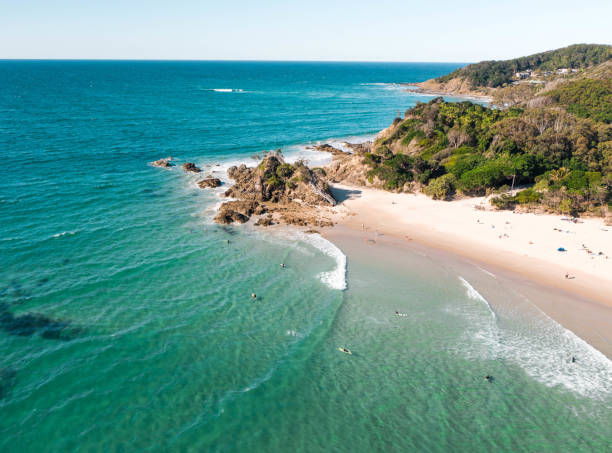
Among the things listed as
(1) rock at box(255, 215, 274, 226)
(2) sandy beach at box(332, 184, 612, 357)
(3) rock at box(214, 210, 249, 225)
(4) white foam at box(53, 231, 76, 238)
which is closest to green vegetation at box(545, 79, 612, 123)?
(2) sandy beach at box(332, 184, 612, 357)

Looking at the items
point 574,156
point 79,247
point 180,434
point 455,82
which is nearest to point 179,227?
point 79,247

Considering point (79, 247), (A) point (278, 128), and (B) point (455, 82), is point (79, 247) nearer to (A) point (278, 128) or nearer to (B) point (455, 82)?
(A) point (278, 128)

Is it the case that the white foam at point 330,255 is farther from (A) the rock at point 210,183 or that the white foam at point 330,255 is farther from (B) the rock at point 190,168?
(B) the rock at point 190,168

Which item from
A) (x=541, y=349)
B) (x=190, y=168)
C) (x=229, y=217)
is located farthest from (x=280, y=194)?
(x=541, y=349)

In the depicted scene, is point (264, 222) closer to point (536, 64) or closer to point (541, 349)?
point (541, 349)

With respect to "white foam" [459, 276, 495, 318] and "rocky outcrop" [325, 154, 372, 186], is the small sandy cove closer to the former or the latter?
"white foam" [459, 276, 495, 318]
